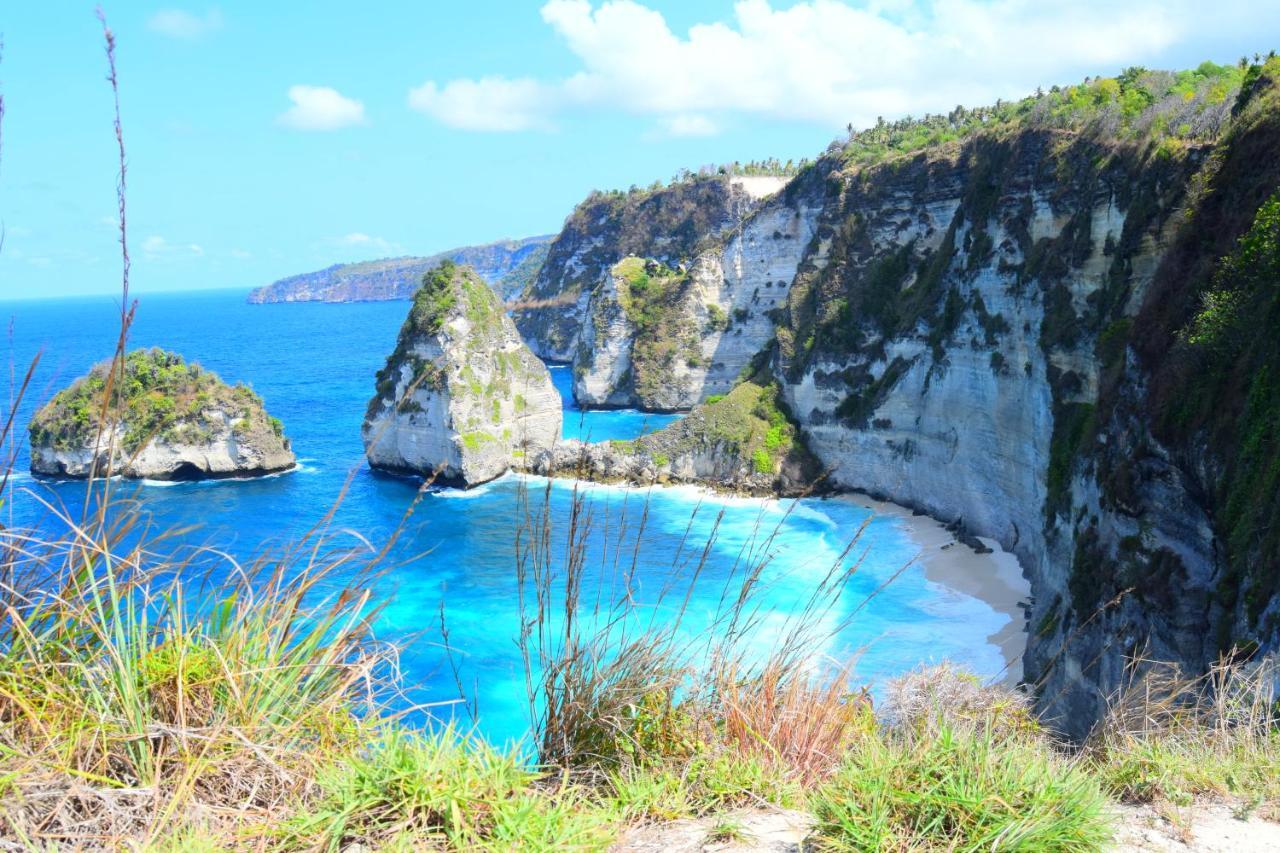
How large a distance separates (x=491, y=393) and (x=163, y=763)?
41.8 metres

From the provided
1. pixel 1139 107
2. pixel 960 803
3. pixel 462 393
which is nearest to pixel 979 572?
pixel 1139 107

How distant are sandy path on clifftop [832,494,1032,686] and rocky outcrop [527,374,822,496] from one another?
832 centimetres

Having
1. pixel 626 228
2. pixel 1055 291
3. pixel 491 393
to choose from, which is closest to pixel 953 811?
pixel 1055 291

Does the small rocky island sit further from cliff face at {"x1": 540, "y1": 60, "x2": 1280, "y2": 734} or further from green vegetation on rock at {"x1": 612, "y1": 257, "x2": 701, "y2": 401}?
green vegetation on rock at {"x1": 612, "y1": 257, "x2": 701, "y2": 401}

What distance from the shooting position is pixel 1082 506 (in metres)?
20.1

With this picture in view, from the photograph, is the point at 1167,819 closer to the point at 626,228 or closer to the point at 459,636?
the point at 459,636

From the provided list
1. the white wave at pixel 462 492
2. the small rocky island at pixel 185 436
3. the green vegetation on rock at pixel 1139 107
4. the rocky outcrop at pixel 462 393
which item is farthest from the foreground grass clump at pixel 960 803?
the small rocky island at pixel 185 436

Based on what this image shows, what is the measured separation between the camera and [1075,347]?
24.3 metres

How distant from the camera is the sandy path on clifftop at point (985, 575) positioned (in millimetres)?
24500

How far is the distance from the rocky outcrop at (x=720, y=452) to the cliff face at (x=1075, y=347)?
0.82 meters

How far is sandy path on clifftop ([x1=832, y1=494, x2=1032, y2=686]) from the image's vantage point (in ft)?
80.4

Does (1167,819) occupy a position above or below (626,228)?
below

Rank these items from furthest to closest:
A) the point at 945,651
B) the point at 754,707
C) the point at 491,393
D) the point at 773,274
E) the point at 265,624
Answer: the point at 773,274, the point at 491,393, the point at 945,651, the point at 754,707, the point at 265,624

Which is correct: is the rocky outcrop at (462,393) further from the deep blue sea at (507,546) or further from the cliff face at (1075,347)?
the cliff face at (1075,347)
